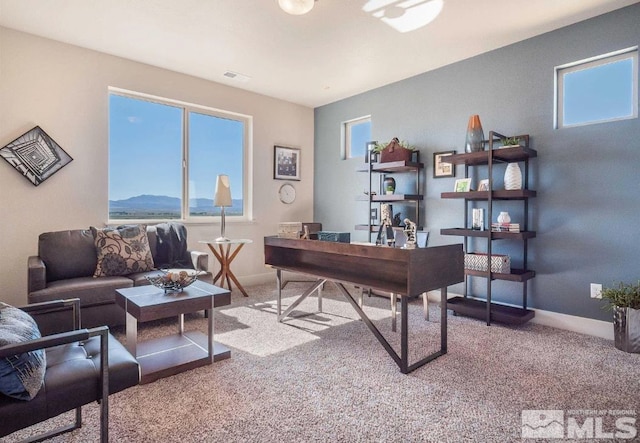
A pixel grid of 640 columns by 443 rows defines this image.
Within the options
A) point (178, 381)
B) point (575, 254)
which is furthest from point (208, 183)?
point (575, 254)

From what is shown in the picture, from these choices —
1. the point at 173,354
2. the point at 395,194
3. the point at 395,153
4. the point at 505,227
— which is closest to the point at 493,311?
the point at 505,227

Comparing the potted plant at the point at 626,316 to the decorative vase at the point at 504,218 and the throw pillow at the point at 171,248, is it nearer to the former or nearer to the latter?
the decorative vase at the point at 504,218

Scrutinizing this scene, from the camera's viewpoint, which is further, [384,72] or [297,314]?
[384,72]

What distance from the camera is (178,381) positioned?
216 cm

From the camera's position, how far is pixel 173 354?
2449 mm

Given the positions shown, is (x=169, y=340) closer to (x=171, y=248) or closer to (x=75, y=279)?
(x=75, y=279)

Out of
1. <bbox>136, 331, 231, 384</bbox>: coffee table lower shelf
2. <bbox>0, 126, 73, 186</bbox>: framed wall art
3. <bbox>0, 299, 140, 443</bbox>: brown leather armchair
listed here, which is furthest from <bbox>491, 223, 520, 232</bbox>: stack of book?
<bbox>0, 126, 73, 186</bbox>: framed wall art

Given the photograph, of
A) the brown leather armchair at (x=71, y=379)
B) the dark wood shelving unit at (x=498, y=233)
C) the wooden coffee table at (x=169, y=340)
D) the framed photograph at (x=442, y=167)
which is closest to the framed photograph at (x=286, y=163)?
the framed photograph at (x=442, y=167)

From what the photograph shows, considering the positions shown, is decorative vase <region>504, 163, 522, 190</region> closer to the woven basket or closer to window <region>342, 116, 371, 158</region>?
the woven basket

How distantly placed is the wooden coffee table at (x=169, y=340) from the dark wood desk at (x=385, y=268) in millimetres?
840

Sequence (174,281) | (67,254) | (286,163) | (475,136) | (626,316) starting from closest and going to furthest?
(174,281), (626,316), (67,254), (475,136), (286,163)

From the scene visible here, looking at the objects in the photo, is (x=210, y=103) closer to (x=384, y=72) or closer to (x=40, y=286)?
(x=384, y=72)

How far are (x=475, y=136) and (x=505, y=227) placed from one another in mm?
944

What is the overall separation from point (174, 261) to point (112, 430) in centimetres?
220
